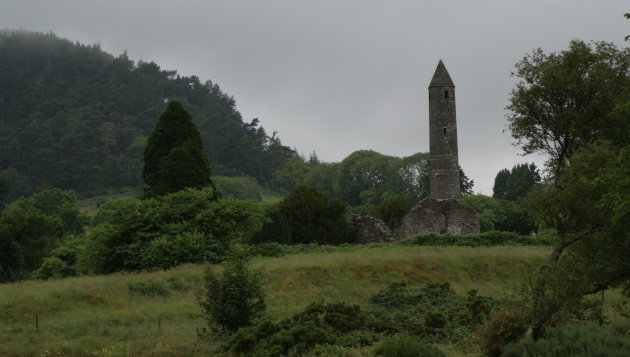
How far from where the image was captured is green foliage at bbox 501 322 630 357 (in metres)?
10.8

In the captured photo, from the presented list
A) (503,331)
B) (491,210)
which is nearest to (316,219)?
(503,331)

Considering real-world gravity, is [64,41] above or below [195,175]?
above

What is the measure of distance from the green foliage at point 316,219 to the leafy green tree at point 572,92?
1732 cm

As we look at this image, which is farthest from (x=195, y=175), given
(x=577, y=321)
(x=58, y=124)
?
(x=58, y=124)

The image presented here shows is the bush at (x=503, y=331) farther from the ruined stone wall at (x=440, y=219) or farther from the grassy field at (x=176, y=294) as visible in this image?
the ruined stone wall at (x=440, y=219)

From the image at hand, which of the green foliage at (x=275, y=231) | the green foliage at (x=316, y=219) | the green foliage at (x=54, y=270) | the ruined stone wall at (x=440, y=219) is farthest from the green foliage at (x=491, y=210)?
the green foliage at (x=54, y=270)

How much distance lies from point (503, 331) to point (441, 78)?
33301 mm

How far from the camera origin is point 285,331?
13852 mm

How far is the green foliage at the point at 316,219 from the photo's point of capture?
138 feet

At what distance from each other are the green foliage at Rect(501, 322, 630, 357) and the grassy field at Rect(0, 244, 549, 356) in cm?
240

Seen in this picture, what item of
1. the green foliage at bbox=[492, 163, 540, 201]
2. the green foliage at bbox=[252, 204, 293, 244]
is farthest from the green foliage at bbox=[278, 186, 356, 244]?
the green foliage at bbox=[492, 163, 540, 201]

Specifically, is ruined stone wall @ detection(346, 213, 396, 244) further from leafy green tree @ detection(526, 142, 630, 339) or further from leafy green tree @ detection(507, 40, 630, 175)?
leafy green tree @ detection(526, 142, 630, 339)

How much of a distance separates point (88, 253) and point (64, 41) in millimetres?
184959

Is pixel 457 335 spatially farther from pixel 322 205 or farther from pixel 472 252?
pixel 322 205
